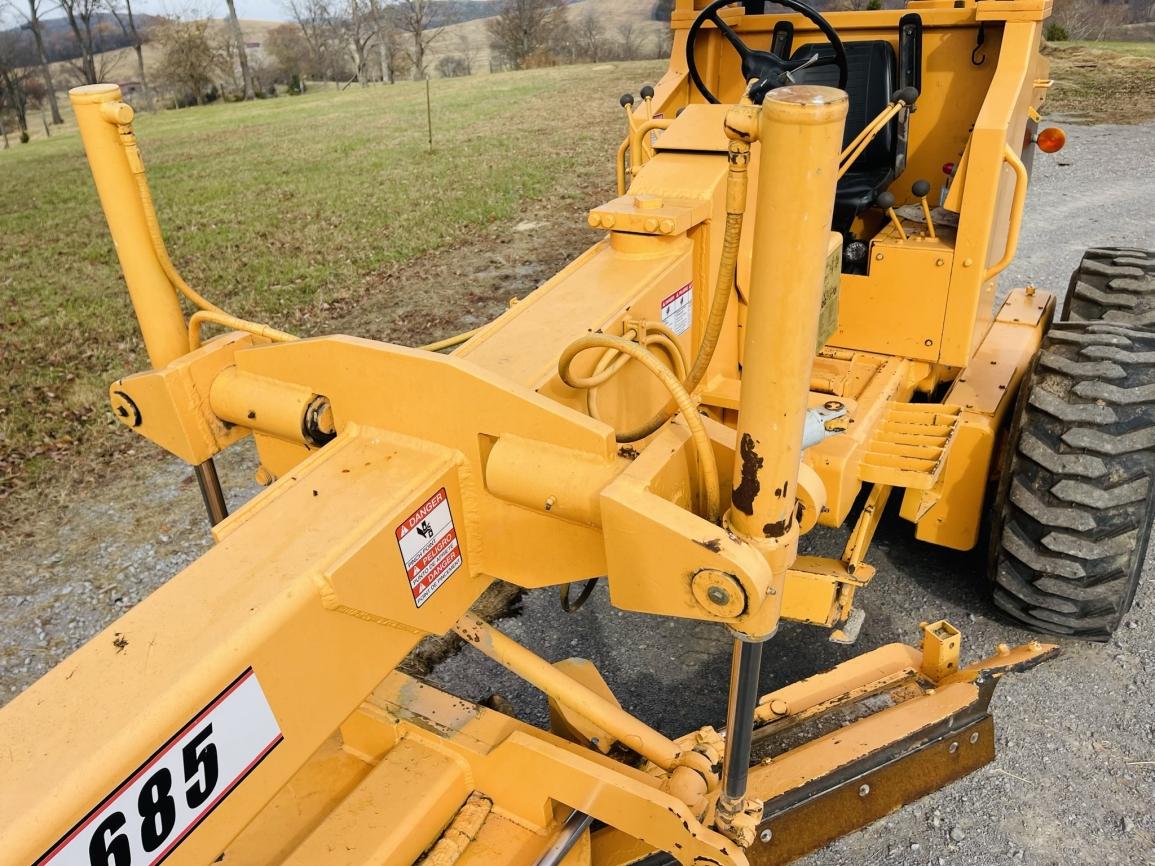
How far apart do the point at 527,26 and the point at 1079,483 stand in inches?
1945

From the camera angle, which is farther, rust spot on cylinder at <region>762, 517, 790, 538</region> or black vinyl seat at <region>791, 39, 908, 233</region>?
black vinyl seat at <region>791, 39, 908, 233</region>

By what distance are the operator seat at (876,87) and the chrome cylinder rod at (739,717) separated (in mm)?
2614

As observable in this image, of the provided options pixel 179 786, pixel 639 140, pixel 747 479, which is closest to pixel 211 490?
pixel 179 786

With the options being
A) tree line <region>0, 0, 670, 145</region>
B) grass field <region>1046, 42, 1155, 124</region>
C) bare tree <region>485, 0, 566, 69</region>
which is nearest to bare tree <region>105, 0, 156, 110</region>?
tree line <region>0, 0, 670, 145</region>

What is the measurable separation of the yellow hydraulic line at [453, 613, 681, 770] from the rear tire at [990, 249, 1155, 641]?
1761 millimetres

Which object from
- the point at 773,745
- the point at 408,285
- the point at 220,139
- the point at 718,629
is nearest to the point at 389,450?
the point at 773,745

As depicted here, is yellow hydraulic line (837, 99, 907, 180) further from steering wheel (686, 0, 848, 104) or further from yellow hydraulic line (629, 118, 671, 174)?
yellow hydraulic line (629, 118, 671, 174)

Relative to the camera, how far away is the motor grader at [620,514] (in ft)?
4.06

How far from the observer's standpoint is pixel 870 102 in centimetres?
402

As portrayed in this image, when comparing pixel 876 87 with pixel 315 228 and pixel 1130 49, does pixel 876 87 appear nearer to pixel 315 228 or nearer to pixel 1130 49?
pixel 315 228

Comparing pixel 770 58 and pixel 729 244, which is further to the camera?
pixel 770 58

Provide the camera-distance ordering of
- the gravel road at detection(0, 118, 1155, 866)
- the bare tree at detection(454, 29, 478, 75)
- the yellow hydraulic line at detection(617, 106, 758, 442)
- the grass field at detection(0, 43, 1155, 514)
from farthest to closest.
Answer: the bare tree at detection(454, 29, 478, 75) → the grass field at detection(0, 43, 1155, 514) → the gravel road at detection(0, 118, 1155, 866) → the yellow hydraulic line at detection(617, 106, 758, 442)

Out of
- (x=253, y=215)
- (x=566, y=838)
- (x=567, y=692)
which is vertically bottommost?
(x=253, y=215)

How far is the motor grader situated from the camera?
1.24 m
